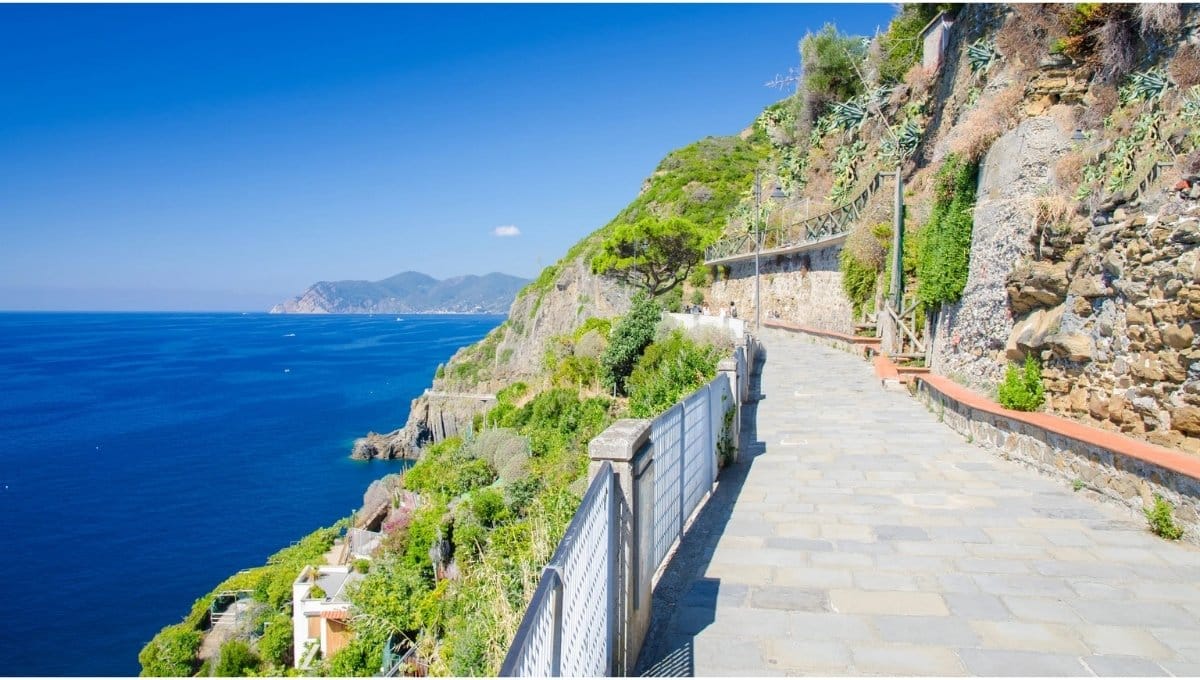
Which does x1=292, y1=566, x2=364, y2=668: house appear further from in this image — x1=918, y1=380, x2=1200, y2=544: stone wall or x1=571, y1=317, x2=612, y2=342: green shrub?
x1=918, y1=380, x2=1200, y2=544: stone wall

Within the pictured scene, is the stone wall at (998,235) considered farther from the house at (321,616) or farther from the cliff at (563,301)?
the cliff at (563,301)

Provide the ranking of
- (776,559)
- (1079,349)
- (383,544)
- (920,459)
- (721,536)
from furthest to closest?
(383,544)
(920,459)
(1079,349)
(721,536)
(776,559)

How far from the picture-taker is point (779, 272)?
98.5ft

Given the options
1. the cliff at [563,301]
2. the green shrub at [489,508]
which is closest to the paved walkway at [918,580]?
the green shrub at [489,508]

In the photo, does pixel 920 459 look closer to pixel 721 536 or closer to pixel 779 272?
pixel 721 536

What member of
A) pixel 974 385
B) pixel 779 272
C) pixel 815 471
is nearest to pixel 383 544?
pixel 815 471

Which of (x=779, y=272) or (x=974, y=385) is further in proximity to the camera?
(x=779, y=272)

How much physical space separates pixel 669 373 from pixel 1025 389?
19.8ft

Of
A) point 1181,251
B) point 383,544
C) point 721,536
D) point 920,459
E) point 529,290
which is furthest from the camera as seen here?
point 529,290

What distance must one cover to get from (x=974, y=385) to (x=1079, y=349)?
3.61 m

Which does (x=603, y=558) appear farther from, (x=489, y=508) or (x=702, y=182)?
(x=702, y=182)

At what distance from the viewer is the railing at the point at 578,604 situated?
1889 millimetres

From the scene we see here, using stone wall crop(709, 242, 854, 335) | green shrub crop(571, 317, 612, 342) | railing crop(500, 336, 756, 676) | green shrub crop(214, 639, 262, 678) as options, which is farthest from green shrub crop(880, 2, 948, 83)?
green shrub crop(214, 639, 262, 678)

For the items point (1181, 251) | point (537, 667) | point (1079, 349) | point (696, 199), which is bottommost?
point (537, 667)
